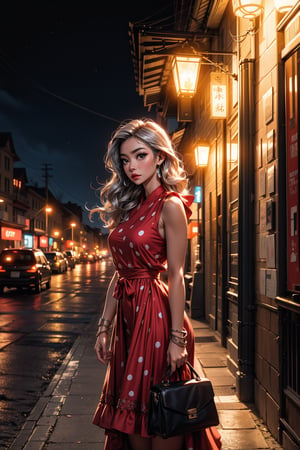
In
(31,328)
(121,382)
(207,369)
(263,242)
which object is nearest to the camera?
Answer: (121,382)

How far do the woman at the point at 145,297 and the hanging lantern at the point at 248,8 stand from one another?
264 centimetres

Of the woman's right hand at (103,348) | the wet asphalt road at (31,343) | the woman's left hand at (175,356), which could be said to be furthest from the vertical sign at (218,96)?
the woman's left hand at (175,356)

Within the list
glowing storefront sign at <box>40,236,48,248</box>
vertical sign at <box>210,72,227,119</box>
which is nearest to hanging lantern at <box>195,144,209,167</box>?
vertical sign at <box>210,72,227,119</box>

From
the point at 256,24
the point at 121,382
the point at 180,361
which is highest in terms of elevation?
the point at 256,24

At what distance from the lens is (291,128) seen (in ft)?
11.8

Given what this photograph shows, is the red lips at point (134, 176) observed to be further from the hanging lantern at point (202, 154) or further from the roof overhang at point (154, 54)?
the hanging lantern at point (202, 154)

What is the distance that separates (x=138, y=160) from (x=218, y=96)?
17.7 feet

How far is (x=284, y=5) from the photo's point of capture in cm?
375

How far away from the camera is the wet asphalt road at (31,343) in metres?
5.07

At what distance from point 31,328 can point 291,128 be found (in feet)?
26.6

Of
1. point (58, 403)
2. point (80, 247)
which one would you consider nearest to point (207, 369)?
point (58, 403)

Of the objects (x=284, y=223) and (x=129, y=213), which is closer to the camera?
(x=129, y=213)

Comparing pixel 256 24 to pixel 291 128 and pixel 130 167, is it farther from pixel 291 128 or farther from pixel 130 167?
pixel 130 167

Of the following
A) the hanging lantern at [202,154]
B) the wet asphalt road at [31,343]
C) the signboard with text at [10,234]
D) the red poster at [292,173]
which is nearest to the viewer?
the red poster at [292,173]
